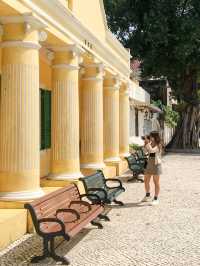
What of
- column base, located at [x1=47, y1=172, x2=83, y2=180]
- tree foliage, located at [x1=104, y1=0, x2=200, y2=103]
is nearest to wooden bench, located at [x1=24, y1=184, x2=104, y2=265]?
column base, located at [x1=47, y1=172, x2=83, y2=180]

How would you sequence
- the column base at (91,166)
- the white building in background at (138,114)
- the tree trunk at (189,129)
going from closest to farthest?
the column base at (91,166) → the white building in background at (138,114) → the tree trunk at (189,129)

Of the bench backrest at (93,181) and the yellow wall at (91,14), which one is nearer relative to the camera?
the bench backrest at (93,181)

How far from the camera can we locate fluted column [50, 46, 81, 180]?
33.2 feet

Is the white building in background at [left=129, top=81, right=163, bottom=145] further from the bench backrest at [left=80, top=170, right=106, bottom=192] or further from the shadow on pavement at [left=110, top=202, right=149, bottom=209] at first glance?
the bench backrest at [left=80, top=170, right=106, bottom=192]

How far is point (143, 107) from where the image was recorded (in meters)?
29.7

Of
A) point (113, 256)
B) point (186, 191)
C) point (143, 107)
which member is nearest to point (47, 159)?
point (186, 191)

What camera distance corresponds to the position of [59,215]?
683 centimetres

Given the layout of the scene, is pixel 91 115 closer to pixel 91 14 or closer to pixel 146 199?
pixel 91 14

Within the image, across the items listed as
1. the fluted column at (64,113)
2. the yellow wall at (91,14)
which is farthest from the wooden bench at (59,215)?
the yellow wall at (91,14)

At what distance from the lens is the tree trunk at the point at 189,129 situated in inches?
1224

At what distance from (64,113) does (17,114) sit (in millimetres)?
2850

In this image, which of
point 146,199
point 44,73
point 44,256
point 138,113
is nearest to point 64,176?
point 146,199

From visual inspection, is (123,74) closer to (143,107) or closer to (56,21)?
(56,21)

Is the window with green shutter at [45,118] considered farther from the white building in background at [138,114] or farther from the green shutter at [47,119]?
the white building in background at [138,114]
